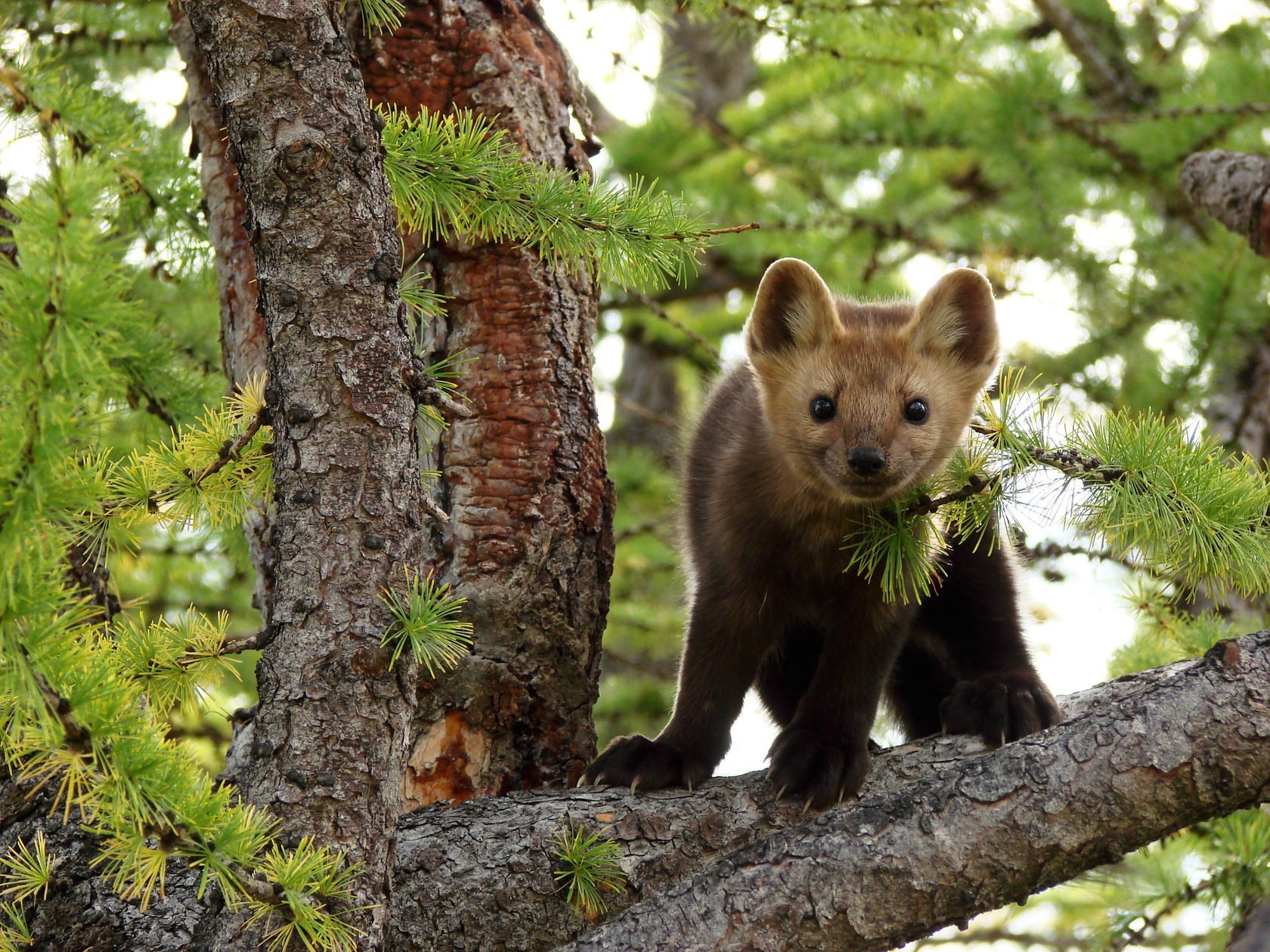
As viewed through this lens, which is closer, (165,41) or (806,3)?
(806,3)

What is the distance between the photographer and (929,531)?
2.94 meters

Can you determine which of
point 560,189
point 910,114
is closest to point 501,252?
point 560,189

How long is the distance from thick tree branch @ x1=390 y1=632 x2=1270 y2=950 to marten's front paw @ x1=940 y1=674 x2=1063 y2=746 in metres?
0.61

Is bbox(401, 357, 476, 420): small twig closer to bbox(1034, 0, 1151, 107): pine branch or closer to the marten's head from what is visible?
the marten's head

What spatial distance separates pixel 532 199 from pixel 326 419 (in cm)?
74

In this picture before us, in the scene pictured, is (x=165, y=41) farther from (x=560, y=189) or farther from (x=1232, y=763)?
(x=1232, y=763)

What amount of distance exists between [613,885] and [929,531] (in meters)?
1.13

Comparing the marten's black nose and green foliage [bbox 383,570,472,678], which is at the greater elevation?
the marten's black nose

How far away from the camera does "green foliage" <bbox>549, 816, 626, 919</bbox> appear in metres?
2.68

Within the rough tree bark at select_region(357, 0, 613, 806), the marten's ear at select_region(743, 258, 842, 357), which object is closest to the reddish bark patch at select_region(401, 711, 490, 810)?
the rough tree bark at select_region(357, 0, 613, 806)

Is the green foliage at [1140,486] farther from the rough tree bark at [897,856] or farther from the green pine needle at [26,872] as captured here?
the green pine needle at [26,872]

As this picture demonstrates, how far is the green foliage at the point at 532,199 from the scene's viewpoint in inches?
100

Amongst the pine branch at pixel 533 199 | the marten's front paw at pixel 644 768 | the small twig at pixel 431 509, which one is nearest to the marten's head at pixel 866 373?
the marten's front paw at pixel 644 768

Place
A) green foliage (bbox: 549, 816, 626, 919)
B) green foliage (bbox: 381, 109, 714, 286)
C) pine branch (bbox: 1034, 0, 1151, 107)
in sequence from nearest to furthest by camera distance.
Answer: green foliage (bbox: 381, 109, 714, 286), green foliage (bbox: 549, 816, 626, 919), pine branch (bbox: 1034, 0, 1151, 107)
